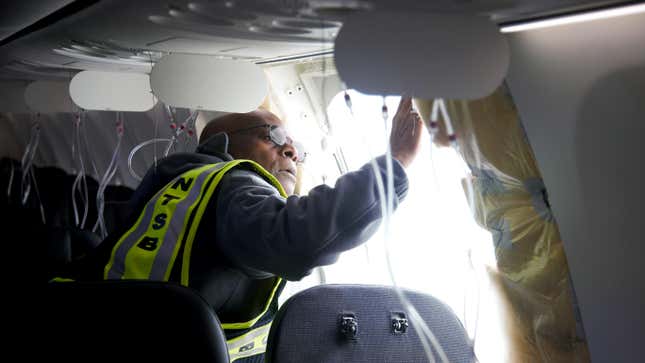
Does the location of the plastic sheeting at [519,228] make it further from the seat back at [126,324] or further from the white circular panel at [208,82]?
the white circular panel at [208,82]

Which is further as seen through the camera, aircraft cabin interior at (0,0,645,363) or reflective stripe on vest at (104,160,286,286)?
reflective stripe on vest at (104,160,286,286)

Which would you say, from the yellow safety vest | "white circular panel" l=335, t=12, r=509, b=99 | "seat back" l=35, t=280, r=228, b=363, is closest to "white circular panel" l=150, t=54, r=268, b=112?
the yellow safety vest

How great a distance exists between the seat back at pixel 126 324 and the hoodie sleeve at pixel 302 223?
33 centimetres

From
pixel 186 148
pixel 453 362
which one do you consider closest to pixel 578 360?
pixel 453 362

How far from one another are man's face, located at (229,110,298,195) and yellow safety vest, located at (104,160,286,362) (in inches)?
20.4

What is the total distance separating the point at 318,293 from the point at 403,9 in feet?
2.85

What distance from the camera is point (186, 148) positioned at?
4.57 m

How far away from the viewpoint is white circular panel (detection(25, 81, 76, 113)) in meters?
4.66

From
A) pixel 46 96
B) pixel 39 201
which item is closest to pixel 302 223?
pixel 46 96

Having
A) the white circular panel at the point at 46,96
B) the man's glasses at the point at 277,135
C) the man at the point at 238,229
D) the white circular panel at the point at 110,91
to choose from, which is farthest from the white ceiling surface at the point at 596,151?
the white circular panel at the point at 46,96

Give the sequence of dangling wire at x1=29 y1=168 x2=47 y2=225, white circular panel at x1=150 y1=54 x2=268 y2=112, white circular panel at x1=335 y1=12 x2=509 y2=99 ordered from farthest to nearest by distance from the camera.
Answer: dangling wire at x1=29 y1=168 x2=47 y2=225 < white circular panel at x1=150 y1=54 x2=268 y2=112 < white circular panel at x1=335 y1=12 x2=509 y2=99

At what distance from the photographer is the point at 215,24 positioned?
248 cm

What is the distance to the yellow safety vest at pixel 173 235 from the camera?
7.95ft

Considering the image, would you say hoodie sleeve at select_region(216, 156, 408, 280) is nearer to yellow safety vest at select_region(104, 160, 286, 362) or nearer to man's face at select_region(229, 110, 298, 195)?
yellow safety vest at select_region(104, 160, 286, 362)
